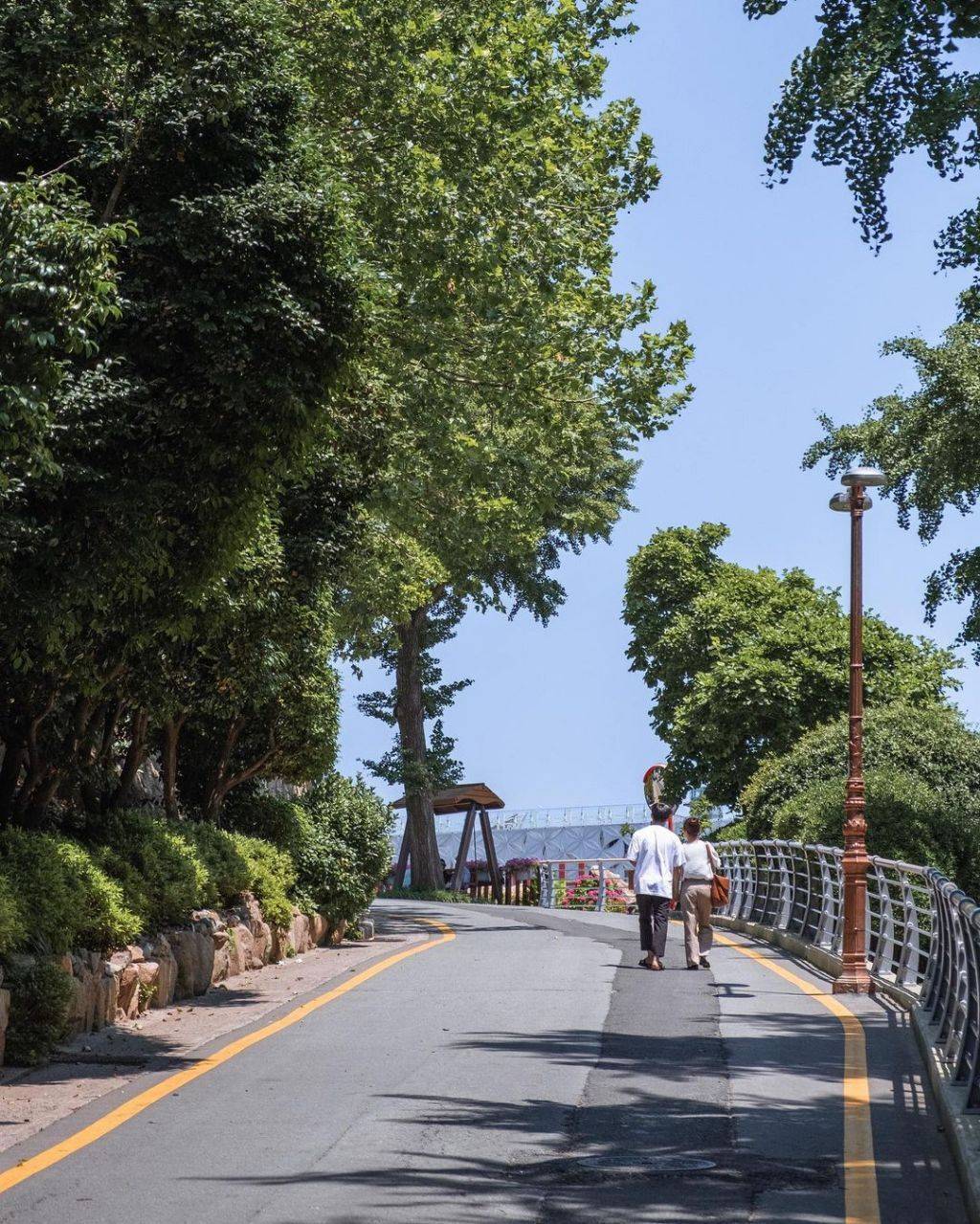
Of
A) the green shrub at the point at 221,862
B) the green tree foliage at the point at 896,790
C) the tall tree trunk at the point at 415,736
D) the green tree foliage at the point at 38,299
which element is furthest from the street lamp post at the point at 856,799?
the tall tree trunk at the point at 415,736

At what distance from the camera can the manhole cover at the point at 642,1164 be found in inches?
312

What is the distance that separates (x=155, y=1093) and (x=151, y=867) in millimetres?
5418

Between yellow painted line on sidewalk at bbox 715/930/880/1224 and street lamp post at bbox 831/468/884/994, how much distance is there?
77 centimetres

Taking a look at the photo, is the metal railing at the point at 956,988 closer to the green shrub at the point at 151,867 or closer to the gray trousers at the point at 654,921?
the gray trousers at the point at 654,921

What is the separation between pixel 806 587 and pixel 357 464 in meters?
26.9

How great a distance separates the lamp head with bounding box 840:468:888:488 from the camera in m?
17.3

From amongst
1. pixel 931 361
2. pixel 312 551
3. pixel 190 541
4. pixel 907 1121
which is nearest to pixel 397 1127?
pixel 907 1121

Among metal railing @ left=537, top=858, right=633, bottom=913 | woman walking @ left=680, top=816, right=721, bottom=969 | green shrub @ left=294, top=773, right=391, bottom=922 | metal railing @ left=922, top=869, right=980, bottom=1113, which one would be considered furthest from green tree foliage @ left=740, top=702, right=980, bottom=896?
metal railing @ left=922, top=869, right=980, bottom=1113

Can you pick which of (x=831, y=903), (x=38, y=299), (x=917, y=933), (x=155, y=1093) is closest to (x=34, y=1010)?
(x=155, y=1093)

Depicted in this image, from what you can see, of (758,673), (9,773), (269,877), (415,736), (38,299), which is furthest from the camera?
(415,736)

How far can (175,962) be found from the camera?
1491cm

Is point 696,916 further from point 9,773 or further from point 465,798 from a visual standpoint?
point 465,798

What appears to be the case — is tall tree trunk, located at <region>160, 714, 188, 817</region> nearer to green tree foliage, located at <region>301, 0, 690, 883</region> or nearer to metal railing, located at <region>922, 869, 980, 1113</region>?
green tree foliage, located at <region>301, 0, 690, 883</region>

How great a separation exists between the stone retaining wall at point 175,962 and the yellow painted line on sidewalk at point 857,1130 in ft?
17.8
